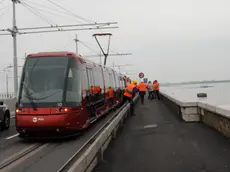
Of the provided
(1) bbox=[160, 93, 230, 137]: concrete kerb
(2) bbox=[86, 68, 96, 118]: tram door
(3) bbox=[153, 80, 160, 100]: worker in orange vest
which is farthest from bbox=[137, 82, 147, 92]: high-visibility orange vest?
(2) bbox=[86, 68, 96, 118]: tram door

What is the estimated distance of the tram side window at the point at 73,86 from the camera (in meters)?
10.7

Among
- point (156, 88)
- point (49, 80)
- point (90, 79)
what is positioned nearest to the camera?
point (49, 80)

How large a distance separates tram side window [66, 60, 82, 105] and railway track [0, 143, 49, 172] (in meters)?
1.61

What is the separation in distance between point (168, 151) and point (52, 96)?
159 inches

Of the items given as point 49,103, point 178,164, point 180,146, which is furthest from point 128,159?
point 49,103

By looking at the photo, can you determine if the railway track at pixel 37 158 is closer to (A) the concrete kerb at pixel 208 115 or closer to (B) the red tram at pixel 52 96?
(B) the red tram at pixel 52 96

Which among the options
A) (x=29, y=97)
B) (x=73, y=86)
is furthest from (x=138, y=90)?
(x=29, y=97)

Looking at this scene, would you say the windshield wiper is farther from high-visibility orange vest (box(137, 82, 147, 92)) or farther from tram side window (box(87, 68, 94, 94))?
high-visibility orange vest (box(137, 82, 147, 92))

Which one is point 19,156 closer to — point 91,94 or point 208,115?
point 91,94

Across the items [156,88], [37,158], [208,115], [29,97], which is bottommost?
[37,158]

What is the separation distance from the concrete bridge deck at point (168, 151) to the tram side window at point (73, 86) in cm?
184

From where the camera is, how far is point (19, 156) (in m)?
8.60

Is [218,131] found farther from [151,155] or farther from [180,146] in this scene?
[151,155]

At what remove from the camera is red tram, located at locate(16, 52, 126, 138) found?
10.3 m
